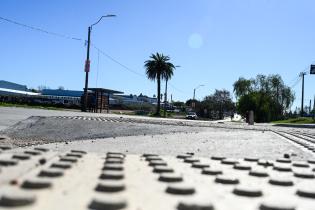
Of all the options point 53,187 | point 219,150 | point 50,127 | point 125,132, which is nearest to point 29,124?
point 50,127

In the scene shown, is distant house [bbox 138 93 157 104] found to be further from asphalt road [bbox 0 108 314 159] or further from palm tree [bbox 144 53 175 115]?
asphalt road [bbox 0 108 314 159]

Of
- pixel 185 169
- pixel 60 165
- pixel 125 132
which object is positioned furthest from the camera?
pixel 125 132

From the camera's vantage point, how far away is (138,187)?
364cm

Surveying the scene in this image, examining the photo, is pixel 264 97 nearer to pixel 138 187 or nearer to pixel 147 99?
pixel 147 99

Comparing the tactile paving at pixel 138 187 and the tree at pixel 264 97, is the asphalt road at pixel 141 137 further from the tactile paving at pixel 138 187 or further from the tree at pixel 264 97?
the tree at pixel 264 97

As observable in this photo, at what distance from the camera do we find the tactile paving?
2.94 meters

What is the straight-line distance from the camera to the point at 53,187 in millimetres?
3312

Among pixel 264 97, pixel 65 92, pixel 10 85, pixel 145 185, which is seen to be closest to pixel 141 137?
pixel 145 185

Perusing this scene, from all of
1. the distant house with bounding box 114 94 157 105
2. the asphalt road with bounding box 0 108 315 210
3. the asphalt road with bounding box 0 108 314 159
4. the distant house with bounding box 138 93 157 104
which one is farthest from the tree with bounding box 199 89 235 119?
the asphalt road with bounding box 0 108 315 210

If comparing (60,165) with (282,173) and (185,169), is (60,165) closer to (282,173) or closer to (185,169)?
(185,169)

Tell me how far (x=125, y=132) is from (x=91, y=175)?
33.5 feet

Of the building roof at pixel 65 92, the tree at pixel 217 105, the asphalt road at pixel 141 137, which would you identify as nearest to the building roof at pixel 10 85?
the building roof at pixel 65 92

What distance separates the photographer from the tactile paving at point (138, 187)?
2.94m

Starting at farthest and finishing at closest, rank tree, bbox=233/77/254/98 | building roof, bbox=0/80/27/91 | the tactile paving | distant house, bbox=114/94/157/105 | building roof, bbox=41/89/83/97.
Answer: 1. building roof, bbox=0/80/27/91
2. building roof, bbox=41/89/83/97
3. distant house, bbox=114/94/157/105
4. tree, bbox=233/77/254/98
5. the tactile paving
